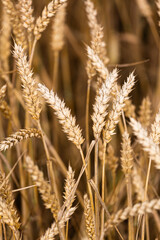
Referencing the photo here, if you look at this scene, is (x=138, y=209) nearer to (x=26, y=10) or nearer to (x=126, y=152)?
(x=126, y=152)

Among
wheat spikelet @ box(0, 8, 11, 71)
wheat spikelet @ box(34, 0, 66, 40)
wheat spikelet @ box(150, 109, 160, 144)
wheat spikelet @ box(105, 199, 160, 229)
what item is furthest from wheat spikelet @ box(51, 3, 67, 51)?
wheat spikelet @ box(105, 199, 160, 229)

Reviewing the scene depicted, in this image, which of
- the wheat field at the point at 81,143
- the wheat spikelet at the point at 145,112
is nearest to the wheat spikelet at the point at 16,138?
the wheat field at the point at 81,143

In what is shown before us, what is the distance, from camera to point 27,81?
2.13 feet

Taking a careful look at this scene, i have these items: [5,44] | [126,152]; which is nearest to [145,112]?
[126,152]

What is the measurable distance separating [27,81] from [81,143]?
18 cm

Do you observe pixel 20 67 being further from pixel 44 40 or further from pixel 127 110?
pixel 44 40

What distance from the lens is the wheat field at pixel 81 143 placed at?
0.62 meters

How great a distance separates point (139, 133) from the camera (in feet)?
1.70

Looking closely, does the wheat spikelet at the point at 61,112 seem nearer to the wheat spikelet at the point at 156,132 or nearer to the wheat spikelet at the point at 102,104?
the wheat spikelet at the point at 102,104

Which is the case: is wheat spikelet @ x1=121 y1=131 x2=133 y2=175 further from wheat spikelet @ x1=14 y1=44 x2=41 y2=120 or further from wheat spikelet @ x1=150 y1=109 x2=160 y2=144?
wheat spikelet @ x1=14 y1=44 x2=41 y2=120

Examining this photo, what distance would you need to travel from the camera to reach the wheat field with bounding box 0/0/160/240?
0.62 metres

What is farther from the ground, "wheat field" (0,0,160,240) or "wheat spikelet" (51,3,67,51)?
"wheat spikelet" (51,3,67,51)

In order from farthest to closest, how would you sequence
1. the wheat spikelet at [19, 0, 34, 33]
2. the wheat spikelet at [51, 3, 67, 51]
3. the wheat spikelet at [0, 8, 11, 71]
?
the wheat spikelet at [51, 3, 67, 51]
the wheat spikelet at [0, 8, 11, 71]
the wheat spikelet at [19, 0, 34, 33]

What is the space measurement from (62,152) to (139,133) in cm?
113
